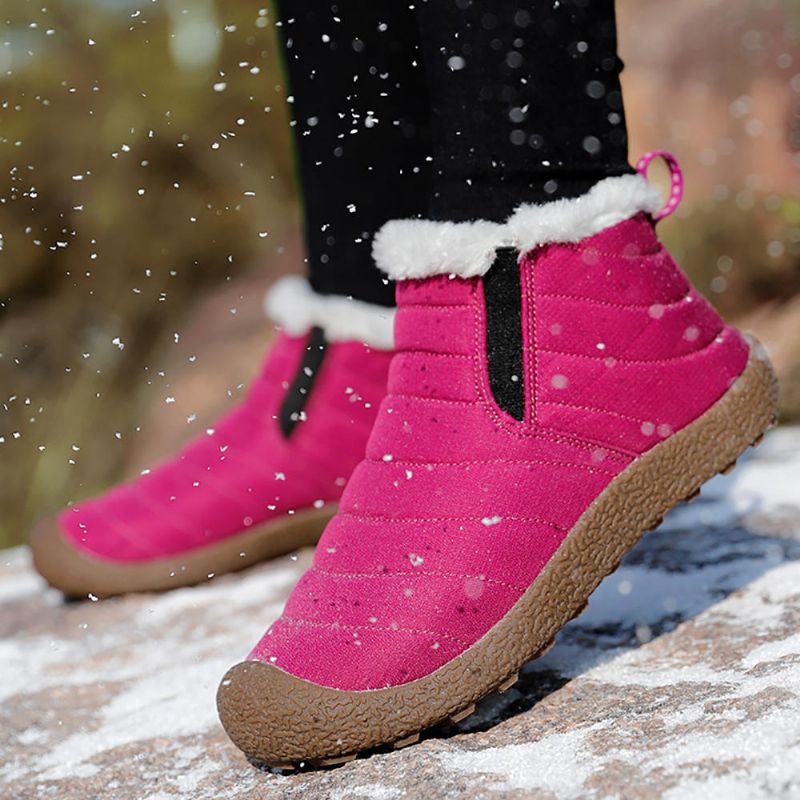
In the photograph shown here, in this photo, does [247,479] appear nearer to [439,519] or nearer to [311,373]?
[311,373]

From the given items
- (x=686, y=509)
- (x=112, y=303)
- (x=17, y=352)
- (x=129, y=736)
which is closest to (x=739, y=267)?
(x=686, y=509)

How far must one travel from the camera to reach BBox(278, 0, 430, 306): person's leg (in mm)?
1261

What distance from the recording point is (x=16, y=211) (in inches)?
158

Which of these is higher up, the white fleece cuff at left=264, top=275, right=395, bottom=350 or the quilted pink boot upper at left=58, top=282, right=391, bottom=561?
the white fleece cuff at left=264, top=275, right=395, bottom=350

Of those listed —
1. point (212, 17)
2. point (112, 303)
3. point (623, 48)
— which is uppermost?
point (212, 17)

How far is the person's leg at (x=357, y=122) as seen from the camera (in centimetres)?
126

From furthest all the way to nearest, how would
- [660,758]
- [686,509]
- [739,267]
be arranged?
[739,267] < [686,509] < [660,758]

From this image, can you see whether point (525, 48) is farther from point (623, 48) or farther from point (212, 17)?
point (212, 17)

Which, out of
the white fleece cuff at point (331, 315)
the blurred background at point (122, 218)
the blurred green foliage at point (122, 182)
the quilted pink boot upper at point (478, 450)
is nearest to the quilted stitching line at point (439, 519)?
the quilted pink boot upper at point (478, 450)

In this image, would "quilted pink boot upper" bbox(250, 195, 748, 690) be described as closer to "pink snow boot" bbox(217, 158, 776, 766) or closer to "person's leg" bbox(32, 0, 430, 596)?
"pink snow boot" bbox(217, 158, 776, 766)

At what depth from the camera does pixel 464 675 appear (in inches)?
33.2

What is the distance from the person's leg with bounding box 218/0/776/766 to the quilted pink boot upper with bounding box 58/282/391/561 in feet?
1.54

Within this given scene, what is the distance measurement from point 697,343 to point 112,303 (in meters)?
3.21

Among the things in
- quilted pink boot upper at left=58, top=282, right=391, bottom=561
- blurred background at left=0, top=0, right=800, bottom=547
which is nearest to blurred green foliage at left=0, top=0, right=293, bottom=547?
blurred background at left=0, top=0, right=800, bottom=547
